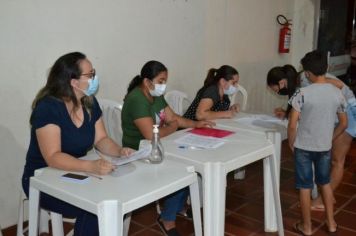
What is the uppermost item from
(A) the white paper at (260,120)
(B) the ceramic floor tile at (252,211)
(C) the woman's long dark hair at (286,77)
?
(C) the woman's long dark hair at (286,77)

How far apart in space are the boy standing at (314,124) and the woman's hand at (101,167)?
114cm

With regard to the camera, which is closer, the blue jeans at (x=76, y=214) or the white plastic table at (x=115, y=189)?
the white plastic table at (x=115, y=189)

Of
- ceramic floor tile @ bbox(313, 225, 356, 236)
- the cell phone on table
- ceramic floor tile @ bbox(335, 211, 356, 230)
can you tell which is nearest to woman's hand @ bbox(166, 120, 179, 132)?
the cell phone on table

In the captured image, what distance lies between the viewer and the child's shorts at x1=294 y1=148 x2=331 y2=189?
246 centimetres

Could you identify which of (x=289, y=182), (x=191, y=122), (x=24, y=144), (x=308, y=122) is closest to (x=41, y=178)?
(x=24, y=144)

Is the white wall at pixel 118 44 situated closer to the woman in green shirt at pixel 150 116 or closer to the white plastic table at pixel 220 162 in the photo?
the woman in green shirt at pixel 150 116

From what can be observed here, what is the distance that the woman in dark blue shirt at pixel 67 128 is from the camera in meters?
1.85

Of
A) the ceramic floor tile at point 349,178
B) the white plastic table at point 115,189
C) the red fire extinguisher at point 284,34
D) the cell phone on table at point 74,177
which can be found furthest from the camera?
the red fire extinguisher at point 284,34

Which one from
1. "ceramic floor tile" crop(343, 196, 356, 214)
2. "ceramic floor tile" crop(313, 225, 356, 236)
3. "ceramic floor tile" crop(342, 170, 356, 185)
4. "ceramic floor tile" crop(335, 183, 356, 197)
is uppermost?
"ceramic floor tile" crop(342, 170, 356, 185)

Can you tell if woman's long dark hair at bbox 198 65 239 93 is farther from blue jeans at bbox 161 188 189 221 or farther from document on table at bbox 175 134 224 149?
blue jeans at bbox 161 188 189 221

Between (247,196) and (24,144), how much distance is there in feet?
5.57

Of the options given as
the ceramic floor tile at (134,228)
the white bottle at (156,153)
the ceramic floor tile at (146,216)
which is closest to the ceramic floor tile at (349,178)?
the ceramic floor tile at (146,216)

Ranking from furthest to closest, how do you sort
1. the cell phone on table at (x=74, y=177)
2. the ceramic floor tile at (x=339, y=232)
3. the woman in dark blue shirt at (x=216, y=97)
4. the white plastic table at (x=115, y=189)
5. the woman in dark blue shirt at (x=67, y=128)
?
the woman in dark blue shirt at (x=216, y=97)
the ceramic floor tile at (x=339, y=232)
the woman in dark blue shirt at (x=67, y=128)
the cell phone on table at (x=74, y=177)
the white plastic table at (x=115, y=189)

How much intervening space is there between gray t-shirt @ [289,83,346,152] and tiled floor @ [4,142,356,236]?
2.10 feet
